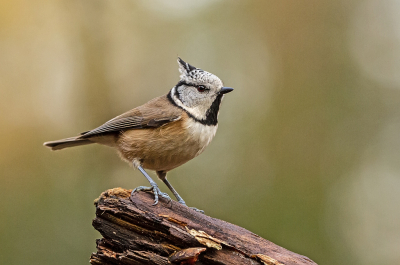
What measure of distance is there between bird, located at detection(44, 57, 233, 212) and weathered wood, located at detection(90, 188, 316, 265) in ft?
1.81

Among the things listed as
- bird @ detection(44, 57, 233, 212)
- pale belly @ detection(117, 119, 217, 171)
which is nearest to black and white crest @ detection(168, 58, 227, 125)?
bird @ detection(44, 57, 233, 212)

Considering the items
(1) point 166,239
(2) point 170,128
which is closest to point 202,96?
(2) point 170,128

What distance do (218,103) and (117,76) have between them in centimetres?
275

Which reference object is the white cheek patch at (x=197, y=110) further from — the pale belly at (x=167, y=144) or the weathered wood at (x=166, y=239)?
the weathered wood at (x=166, y=239)

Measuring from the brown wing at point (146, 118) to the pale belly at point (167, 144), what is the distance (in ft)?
0.22

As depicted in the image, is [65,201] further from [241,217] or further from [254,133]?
[254,133]

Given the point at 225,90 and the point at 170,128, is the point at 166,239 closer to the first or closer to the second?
the point at 170,128

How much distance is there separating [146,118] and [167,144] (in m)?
0.41

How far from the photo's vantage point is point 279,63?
620 cm

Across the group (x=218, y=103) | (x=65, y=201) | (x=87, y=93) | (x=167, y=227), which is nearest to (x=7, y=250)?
(x=65, y=201)

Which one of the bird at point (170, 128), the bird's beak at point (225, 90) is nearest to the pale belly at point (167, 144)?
the bird at point (170, 128)

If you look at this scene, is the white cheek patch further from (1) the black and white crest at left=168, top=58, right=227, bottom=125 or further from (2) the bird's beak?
(2) the bird's beak

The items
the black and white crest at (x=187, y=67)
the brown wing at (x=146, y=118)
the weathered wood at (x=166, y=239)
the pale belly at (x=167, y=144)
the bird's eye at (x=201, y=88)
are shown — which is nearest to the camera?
the weathered wood at (x=166, y=239)

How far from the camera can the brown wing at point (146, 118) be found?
3.62m
